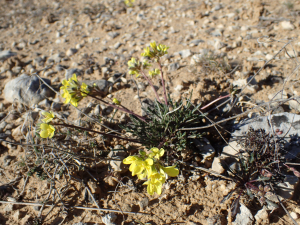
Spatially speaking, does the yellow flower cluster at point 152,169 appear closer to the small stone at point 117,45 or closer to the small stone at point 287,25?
the small stone at point 117,45

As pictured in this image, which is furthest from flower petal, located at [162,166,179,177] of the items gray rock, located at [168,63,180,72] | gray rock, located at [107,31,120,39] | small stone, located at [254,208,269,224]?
gray rock, located at [107,31,120,39]

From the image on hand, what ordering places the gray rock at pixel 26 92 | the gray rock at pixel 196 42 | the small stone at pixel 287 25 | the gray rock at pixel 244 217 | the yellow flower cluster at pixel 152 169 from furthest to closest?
the gray rock at pixel 196 42 → the small stone at pixel 287 25 → the gray rock at pixel 26 92 → the gray rock at pixel 244 217 → the yellow flower cluster at pixel 152 169

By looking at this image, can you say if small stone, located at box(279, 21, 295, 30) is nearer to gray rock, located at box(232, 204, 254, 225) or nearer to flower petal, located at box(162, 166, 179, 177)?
gray rock, located at box(232, 204, 254, 225)

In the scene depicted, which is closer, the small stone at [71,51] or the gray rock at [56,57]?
the gray rock at [56,57]

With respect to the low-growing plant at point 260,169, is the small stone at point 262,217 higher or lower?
lower

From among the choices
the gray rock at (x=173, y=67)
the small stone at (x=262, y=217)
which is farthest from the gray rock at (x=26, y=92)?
the small stone at (x=262, y=217)

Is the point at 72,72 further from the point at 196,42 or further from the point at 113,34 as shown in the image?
the point at 196,42
